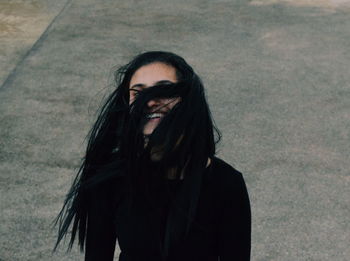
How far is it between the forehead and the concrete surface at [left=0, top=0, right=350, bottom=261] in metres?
2.23

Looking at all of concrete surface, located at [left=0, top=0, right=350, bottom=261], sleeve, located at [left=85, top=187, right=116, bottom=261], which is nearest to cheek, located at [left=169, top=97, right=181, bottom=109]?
sleeve, located at [left=85, top=187, right=116, bottom=261]

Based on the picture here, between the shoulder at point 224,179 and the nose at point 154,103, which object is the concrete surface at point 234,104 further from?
the nose at point 154,103

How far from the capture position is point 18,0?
924 centimetres

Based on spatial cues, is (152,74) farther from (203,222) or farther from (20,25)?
(20,25)

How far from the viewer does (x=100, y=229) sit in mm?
2082

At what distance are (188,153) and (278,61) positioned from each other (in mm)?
5223

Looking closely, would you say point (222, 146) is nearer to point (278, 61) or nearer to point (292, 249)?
point (292, 249)

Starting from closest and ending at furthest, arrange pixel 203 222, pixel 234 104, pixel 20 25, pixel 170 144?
1. pixel 170 144
2. pixel 203 222
3. pixel 234 104
4. pixel 20 25

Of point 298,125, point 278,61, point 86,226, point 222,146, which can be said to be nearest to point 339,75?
point 278,61

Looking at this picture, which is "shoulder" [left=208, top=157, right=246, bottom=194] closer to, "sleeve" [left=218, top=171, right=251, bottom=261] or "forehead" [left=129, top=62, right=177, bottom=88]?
"sleeve" [left=218, top=171, right=251, bottom=261]

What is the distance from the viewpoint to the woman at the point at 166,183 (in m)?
1.92

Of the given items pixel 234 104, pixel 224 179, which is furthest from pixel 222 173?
pixel 234 104

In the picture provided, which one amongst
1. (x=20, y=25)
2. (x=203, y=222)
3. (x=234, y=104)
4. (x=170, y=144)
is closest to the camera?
(x=170, y=144)

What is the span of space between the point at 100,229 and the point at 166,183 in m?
0.30
